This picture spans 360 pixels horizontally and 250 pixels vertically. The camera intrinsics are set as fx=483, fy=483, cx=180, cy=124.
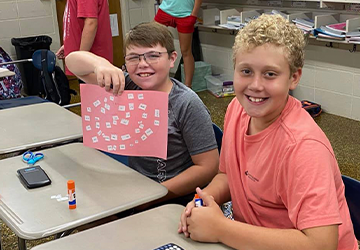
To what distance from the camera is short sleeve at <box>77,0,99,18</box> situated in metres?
3.05

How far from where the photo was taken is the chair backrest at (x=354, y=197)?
138cm

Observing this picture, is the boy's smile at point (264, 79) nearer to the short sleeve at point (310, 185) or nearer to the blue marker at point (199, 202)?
the short sleeve at point (310, 185)

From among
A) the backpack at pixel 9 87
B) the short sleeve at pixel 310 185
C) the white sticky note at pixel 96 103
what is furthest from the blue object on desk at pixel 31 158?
the backpack at pixel 9 87

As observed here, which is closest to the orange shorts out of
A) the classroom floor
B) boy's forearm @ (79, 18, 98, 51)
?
the classroom floor

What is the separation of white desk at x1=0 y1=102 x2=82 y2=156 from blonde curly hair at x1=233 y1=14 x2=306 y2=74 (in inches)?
42.8

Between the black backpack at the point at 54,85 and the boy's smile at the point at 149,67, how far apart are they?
80.6 inches

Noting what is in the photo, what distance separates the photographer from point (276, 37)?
3.79 ft

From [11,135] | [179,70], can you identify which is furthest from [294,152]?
[179,70]

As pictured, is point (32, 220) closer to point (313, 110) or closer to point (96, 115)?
point (96, 115)

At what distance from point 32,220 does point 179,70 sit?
435 cm

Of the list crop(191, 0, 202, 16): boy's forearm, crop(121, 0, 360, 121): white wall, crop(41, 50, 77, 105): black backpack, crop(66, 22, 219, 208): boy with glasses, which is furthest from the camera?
crop(191, 0, 202, 16): boy's forearm

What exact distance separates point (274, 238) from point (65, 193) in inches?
26.6

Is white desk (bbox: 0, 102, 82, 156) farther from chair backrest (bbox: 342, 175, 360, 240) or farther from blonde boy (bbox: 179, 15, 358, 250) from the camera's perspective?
chair backrest (bbox: 342, 175, 360, 240)

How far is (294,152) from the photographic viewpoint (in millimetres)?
1135
